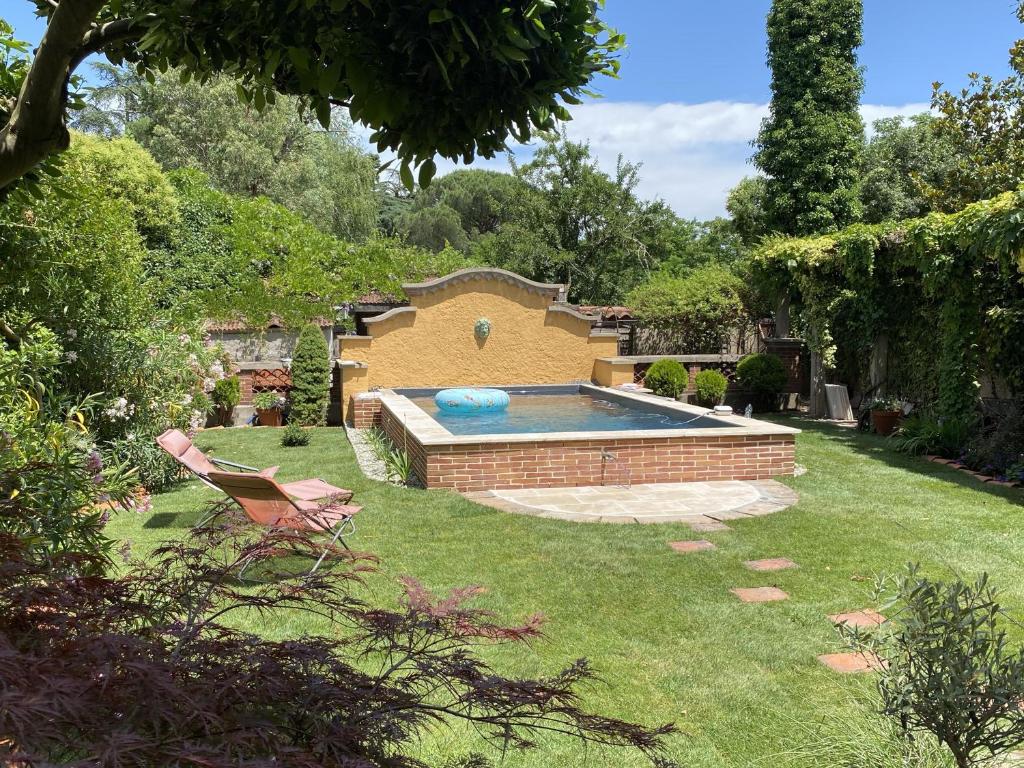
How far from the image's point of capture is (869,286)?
13.5 meters

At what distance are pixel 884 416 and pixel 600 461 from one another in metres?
6.58

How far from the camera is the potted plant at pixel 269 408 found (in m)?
14.3

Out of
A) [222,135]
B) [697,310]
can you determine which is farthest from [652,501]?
[222,135]

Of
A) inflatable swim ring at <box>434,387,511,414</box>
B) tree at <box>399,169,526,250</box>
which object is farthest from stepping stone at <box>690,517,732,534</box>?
tree at <box>399,169,526,250</box>

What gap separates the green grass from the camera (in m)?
3.50

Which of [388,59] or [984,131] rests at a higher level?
[984,131]

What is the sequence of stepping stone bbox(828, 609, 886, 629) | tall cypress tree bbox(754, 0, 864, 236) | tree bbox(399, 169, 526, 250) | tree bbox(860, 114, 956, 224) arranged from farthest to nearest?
tree bbox(399, 169, 526, 250) < tree bbox(860, 114, 956, 224) < tall cypress tree bbox(754, 0, 864, 236) < stepping stone bbox(828, 609, 886, 629)

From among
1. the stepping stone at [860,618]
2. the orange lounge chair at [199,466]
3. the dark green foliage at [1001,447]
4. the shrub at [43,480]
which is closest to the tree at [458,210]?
the dark green foliage at [1001,447]

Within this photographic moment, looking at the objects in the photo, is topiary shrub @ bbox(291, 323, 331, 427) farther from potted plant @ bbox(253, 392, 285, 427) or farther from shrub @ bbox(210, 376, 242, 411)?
shrub @ bbox(210, 376, 242, 411)

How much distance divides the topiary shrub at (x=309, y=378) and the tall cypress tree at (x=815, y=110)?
12.3m

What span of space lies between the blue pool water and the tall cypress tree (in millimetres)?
8212

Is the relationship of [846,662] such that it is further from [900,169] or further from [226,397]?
[900,169]

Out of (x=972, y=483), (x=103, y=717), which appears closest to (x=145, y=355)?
(x=103, y=717)

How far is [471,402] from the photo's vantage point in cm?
1406
